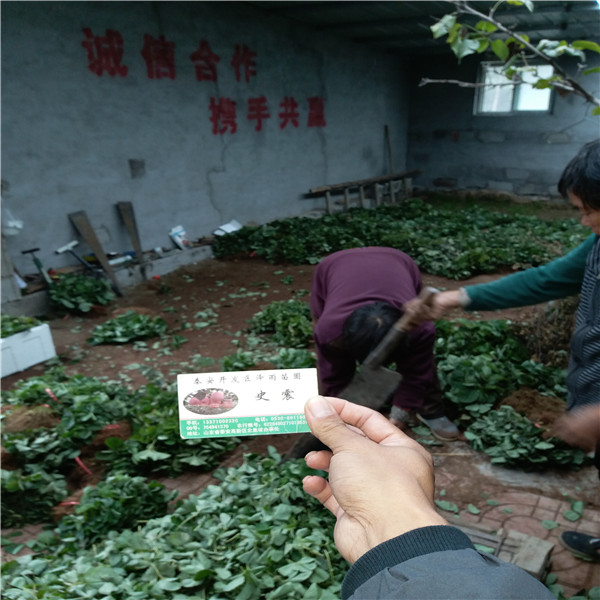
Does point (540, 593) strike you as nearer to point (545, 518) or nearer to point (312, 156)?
point (545, 518)

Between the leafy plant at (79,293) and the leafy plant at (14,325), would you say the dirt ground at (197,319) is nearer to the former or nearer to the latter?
the leafy plant at (79,293)

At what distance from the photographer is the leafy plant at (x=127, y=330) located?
561 centimetres

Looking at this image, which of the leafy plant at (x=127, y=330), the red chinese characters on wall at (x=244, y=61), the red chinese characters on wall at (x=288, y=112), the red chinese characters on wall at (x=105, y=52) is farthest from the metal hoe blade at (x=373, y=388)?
the red chinese characters on wall at (x=288, y=112)

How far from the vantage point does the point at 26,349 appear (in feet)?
16.8

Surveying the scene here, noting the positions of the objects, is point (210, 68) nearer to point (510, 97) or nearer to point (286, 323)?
point (286, 323)

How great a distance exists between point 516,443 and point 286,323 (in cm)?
253

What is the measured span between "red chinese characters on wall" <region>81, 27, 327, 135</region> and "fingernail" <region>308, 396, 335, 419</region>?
7.62 meters

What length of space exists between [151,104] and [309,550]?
7581mm

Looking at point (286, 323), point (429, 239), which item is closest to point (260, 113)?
point (429, 239)

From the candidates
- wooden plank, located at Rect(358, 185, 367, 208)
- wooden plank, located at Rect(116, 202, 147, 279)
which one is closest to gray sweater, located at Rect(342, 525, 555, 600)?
wooden plank, located at Rect(116, 202, 147, 279)

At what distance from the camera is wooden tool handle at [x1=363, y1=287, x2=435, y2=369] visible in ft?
5.70

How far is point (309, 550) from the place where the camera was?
231 centimetres

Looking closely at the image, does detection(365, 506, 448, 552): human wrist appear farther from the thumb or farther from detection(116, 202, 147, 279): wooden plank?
detection(116, 202, 147, 279): wooden plank

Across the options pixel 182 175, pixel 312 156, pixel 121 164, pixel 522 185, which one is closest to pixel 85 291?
pixel 121 164
